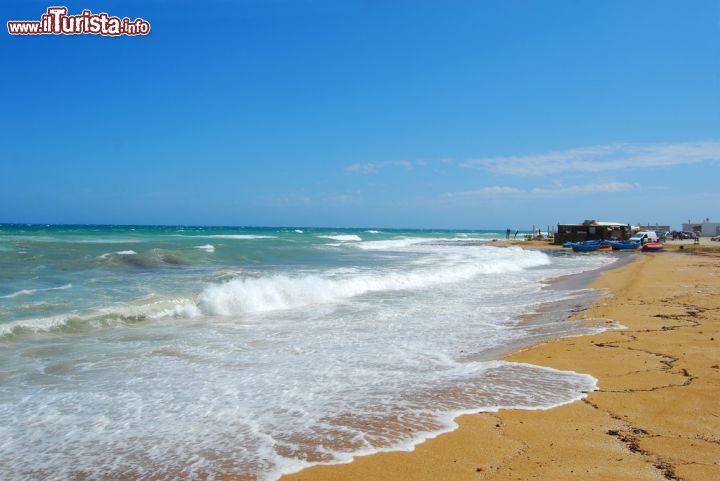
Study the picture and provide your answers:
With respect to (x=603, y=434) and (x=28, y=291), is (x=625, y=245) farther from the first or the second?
(x=603, y=434)

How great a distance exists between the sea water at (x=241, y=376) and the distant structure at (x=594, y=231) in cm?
3985

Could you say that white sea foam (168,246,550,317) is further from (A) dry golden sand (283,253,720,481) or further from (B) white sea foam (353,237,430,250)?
(B) white sea foam (353,237,430,250)

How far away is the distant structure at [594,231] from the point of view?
167 ft

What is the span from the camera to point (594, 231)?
51.2m

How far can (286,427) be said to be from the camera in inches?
200

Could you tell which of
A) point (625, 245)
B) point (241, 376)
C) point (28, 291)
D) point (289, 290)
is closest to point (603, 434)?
point (241, 376)

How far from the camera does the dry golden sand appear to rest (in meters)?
3.88

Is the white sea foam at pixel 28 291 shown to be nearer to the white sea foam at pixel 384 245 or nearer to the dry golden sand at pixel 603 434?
the dry golden sand at pixel 603 434

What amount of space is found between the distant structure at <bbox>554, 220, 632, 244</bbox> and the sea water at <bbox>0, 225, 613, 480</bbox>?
1569 inches

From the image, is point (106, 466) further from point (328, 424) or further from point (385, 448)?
point (385, 448)

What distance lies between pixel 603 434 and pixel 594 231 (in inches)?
2023

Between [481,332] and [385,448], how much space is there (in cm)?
577

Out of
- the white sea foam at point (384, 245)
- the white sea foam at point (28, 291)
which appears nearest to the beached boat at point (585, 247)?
the white sea foam at point (384, 245)

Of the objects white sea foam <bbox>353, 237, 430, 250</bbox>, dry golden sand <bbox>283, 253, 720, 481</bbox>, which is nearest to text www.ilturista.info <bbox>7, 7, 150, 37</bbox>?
dry golden sand <bbox>283, 253, 720, 481</bbox>
